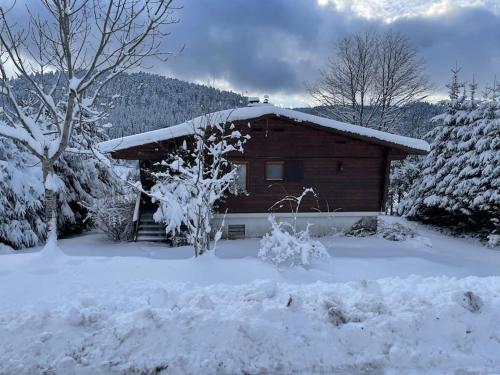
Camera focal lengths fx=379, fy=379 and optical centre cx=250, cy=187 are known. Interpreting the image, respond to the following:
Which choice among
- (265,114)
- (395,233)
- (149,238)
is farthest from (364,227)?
(149,238)

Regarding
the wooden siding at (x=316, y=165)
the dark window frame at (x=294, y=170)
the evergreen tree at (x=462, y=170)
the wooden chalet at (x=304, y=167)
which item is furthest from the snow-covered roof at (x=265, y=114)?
the evergreen tree at (x=462, y=170)

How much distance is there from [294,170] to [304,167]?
0.43 meters

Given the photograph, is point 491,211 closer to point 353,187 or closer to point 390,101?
point 353,187

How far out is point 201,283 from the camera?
598 cm

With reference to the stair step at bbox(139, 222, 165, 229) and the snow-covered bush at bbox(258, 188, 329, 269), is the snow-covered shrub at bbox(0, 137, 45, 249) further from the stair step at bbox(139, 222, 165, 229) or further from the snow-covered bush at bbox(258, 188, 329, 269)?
the snow-covered bush at bbox(258, 188, 329, 269)

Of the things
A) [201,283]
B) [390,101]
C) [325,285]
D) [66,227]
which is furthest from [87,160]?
[390,101]

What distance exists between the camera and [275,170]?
15.4m

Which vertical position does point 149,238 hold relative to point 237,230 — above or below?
below

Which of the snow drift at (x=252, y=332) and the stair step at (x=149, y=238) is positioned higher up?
the snow drift at (x=252, y=332)

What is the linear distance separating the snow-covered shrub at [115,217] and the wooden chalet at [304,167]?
1.62ft

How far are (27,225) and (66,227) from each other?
274 centimetres

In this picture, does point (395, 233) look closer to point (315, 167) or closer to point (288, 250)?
point (315, 167)

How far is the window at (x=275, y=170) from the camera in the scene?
15.3 metres

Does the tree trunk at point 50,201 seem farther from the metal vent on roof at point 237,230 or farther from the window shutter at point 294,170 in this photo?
the window shutter at point 294,170
